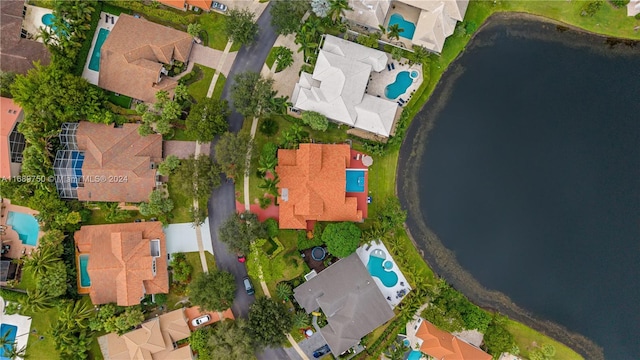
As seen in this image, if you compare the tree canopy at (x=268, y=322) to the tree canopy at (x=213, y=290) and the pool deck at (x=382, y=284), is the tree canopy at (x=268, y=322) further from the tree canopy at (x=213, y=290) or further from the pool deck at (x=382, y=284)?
the pool deck at (x=382, y=284)

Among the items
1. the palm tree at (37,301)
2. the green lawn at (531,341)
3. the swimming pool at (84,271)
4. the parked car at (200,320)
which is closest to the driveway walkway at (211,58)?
the swimming pool at (84,271)

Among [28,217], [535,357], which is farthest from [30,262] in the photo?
[535,357]

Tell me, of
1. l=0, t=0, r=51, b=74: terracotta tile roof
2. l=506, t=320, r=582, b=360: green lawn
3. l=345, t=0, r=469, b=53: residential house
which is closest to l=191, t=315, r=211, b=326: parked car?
l=0, t=0, r=51, b=74: terracotta tile roof

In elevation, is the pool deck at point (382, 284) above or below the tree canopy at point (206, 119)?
below

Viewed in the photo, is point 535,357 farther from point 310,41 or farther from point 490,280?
point 310,41

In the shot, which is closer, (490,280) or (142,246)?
(142,246)

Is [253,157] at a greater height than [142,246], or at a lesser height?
greater
